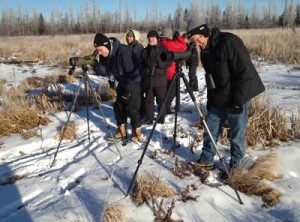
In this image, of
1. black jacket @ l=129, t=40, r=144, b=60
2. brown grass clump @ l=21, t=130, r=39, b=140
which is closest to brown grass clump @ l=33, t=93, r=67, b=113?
brown grass clump @ l=21, t=130, r=39, b=140

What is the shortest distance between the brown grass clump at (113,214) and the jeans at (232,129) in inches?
54.8

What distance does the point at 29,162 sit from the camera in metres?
4.19

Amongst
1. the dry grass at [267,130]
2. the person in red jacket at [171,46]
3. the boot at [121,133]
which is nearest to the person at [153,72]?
the person in red jacket at [171,46]

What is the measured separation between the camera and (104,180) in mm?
3523

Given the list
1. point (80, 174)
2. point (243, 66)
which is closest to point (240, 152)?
point (243, 66)

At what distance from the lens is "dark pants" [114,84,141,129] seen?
463 centimetres

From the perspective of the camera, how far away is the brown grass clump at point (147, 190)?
119 inches

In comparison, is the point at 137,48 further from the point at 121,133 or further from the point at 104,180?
the point at 104,180

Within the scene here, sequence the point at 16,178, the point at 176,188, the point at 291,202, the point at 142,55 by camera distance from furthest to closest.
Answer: the point at 142,55 < the point at 16,178 < the point at 176,188 < the point at 291,202

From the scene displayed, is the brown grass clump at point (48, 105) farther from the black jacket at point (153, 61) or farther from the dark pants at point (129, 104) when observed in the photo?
the black jacket at point (153, 61)

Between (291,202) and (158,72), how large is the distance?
3235mm

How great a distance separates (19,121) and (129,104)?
91.9 inches

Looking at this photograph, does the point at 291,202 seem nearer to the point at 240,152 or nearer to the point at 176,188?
the point at 240,152

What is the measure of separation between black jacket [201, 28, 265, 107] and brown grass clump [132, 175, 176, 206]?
1.14 metres
